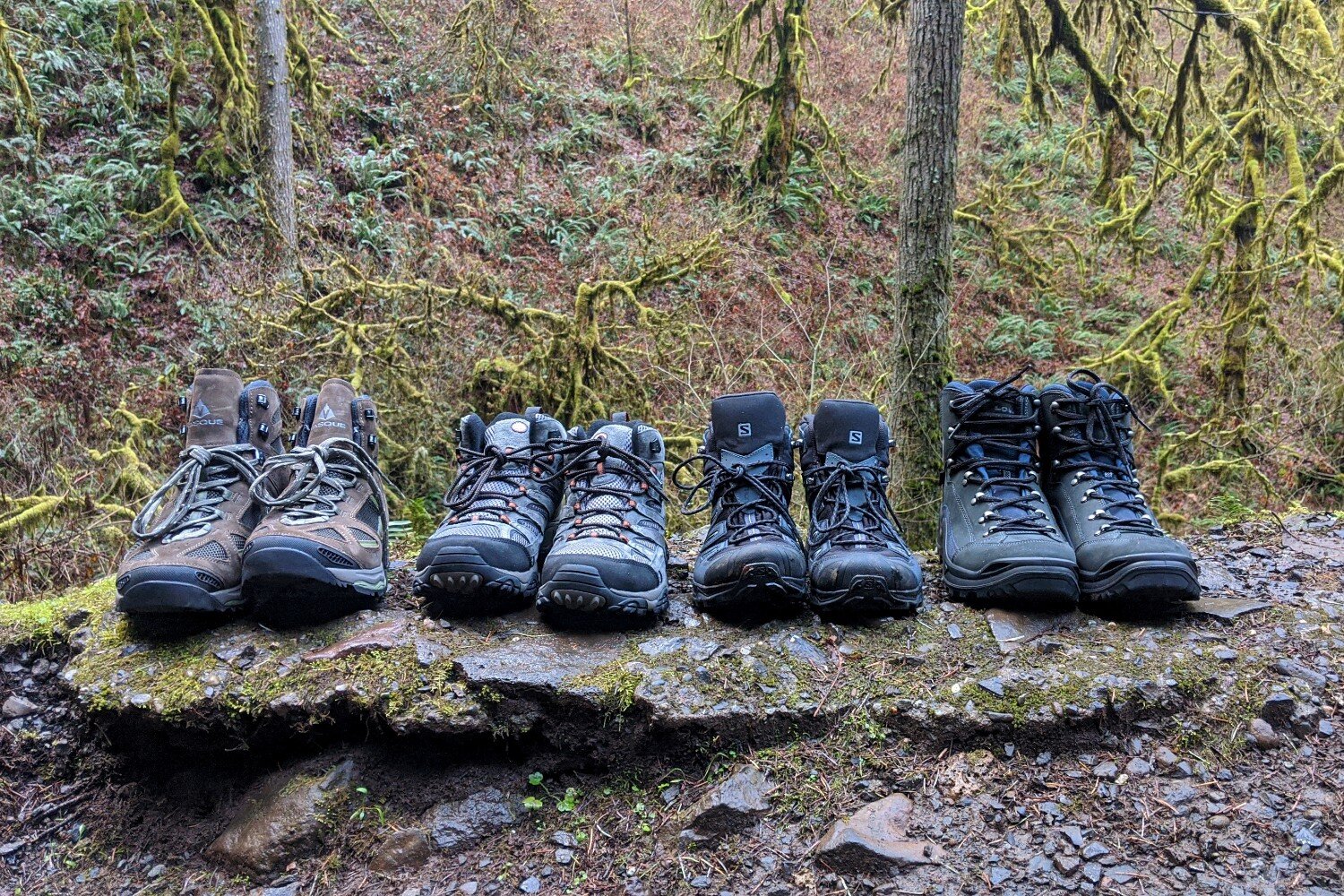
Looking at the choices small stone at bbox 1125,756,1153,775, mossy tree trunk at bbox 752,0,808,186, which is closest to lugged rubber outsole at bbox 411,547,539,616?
small stone at bbox 1125,756,1153,775

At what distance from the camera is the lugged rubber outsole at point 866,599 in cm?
236

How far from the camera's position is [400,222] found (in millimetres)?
9398

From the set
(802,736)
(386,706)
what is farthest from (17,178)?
(802,736)

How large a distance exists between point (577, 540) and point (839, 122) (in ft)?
38.4

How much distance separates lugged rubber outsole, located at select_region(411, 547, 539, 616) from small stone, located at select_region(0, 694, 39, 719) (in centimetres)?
119

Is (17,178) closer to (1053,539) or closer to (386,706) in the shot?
(386,706)

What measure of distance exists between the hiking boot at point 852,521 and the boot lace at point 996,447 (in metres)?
0.27

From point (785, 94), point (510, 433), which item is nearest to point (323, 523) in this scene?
point (510, 433)

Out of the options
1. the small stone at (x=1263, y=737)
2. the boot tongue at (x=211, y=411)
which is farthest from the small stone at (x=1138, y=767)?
the boot tongue at (x=211, y=411)

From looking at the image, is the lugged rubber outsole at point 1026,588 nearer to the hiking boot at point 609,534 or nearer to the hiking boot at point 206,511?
the hiking boot at point 609,534

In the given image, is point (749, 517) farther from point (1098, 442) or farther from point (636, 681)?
point (1098, 442)

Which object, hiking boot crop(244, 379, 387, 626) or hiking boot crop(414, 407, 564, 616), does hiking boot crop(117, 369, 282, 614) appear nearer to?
hiking boot crop(244, 379, 387, 626)

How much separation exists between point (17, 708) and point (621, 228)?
8.34 meters

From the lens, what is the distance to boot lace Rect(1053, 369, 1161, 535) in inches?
105
